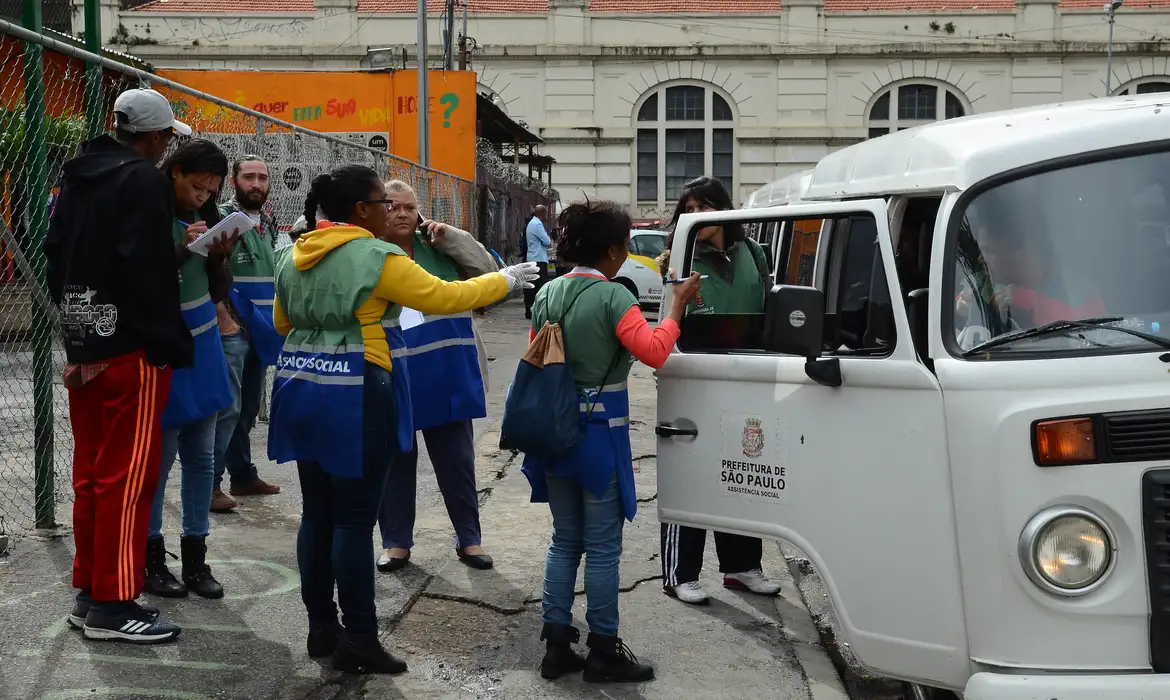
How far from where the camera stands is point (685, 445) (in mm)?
4227

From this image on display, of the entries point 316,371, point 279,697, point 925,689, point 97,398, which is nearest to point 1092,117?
point 925,689

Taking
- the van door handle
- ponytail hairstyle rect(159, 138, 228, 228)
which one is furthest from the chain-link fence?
the van door handle

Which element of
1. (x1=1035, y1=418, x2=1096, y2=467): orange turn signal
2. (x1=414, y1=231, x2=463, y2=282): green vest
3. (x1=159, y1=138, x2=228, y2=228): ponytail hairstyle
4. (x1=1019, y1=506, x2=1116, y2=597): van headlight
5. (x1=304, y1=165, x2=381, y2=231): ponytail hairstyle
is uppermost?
(x1=159, y1=138, x2=228, y2=228): ponytail hairstyle

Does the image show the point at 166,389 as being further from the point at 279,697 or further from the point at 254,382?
the point at 254,382

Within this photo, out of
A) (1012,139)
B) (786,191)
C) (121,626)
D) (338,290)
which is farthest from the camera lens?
(786,191)

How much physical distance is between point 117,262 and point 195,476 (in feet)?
4.03

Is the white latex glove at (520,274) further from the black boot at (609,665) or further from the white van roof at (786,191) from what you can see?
the white van roof at (786,191)

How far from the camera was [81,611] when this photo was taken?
444 centimetres

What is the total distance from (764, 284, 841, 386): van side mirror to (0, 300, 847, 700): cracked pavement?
129 cm

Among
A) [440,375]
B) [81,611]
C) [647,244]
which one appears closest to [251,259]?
[440,375]

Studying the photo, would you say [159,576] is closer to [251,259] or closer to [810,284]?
[251,259]

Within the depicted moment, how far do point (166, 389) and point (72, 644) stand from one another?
101 centimetres

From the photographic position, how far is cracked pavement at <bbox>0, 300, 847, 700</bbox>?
4.09m

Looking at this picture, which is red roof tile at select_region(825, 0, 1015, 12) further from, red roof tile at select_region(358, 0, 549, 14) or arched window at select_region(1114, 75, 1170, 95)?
red roof tile at select_region(358, 0, 549, 14)
